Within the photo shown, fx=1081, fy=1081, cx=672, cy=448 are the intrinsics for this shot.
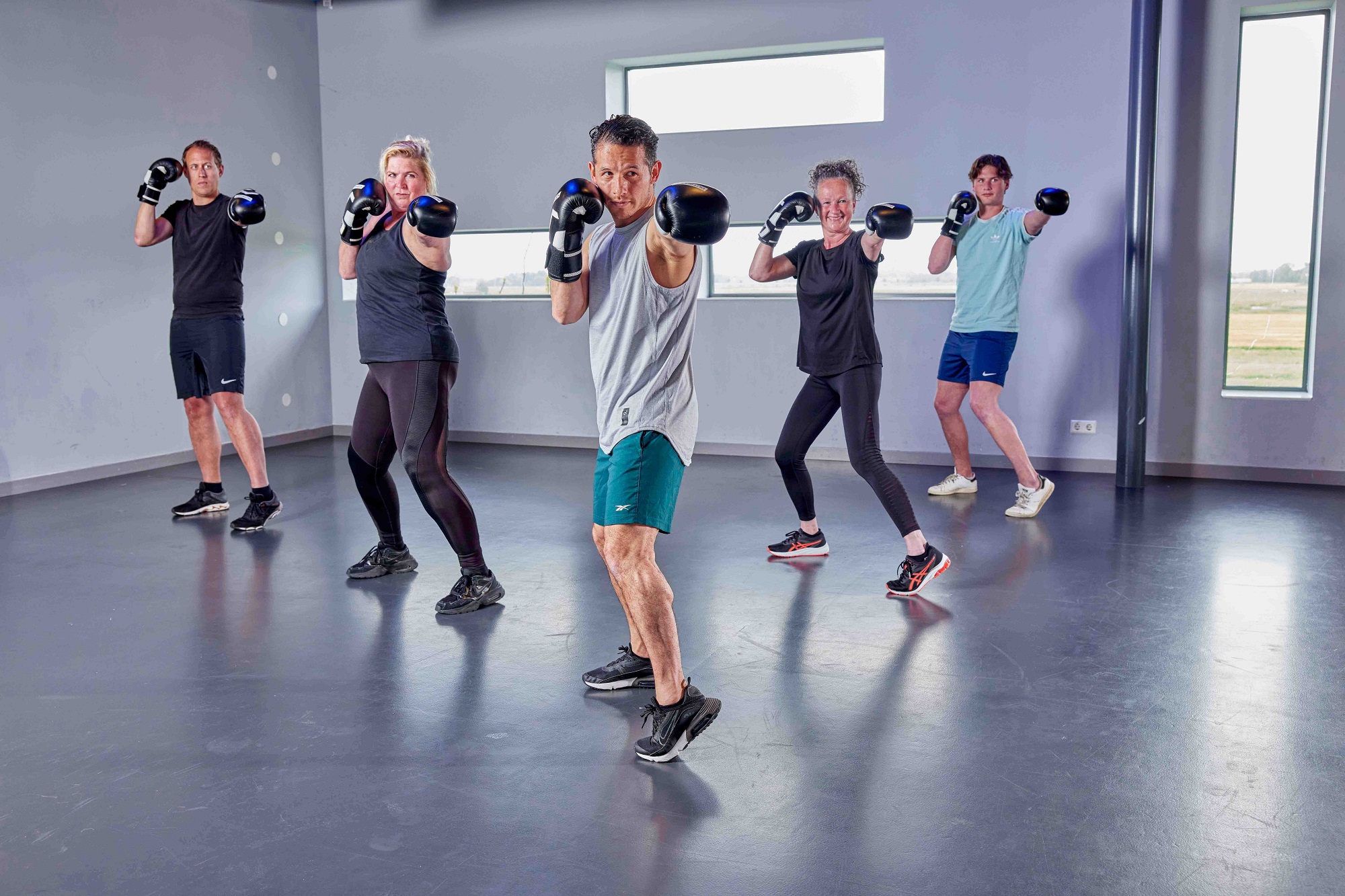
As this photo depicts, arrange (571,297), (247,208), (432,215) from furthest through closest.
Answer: (247,208), (432,215), (571,297)

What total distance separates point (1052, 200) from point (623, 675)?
119 inches

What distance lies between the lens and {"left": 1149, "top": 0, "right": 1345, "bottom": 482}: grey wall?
18.4ft

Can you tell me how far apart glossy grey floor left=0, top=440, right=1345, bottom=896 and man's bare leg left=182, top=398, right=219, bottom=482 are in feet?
1.70

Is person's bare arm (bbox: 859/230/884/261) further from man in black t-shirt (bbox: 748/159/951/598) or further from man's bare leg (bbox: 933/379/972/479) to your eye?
man's bare leg (bbox: 933/379/972/479)

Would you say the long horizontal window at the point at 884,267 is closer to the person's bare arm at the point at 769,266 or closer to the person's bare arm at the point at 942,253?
the person's bare arm at the point at 942,253

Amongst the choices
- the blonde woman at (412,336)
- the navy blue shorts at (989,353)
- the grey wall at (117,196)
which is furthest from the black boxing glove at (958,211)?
the grey wall at (117,196)

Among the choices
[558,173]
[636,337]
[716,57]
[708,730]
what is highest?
[716,57]

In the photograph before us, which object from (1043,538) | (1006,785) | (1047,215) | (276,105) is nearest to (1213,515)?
(1043,538)

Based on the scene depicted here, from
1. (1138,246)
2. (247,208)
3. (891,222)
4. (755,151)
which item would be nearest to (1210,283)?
(1138,246)

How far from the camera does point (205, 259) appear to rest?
15.7 feet

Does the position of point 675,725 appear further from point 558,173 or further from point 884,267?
point 558,173

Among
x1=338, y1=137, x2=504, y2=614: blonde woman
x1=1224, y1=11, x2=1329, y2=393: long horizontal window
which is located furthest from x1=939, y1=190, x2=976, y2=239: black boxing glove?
x1=338, y1=137, x2=504, y2=614: blonde woman

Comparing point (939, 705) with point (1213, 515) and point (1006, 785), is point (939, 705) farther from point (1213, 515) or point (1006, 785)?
point (1213, 515)

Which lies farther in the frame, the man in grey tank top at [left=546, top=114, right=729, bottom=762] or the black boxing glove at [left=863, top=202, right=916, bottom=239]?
the black boxing glove at [left=863, top=202, right=916, bottom=239]
